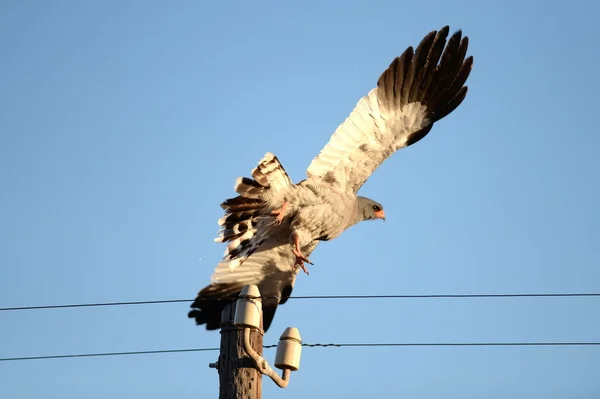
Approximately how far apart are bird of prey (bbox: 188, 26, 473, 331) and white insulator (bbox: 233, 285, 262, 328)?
9.37 feet

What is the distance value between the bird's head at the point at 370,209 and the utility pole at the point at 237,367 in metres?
4.07

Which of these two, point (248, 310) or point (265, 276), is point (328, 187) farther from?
point (248, 310)

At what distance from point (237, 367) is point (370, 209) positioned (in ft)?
14.6

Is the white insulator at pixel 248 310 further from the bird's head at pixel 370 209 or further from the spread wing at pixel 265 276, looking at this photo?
the bird's head at pixel 370 209

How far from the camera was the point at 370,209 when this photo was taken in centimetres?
990

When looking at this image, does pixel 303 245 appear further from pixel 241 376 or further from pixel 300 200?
pixel 241 376

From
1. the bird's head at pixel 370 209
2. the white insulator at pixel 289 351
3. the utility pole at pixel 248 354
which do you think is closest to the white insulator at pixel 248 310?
the utility pole at pixel 248 354

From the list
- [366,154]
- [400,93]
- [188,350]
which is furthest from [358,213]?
[188,350]

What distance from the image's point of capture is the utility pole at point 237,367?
5.59 metres

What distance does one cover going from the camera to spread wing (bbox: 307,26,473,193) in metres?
9.38

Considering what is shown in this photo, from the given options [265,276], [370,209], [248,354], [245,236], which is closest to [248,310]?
[248,354]

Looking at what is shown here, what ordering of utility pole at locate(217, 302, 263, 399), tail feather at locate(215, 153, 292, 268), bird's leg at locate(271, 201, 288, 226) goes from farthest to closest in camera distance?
bird's leg at locate(271, 201, 288, 226), tail feather at locate(215, 153, 292, 268), utility pole at locate(217, 302, 263, 399)

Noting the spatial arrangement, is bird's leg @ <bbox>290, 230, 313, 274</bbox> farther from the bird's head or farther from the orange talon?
the bird's head

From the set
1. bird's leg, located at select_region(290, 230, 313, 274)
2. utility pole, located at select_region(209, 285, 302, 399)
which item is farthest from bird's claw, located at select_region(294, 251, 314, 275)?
utility pole, located at select_region(209, 285, 302, 399)
